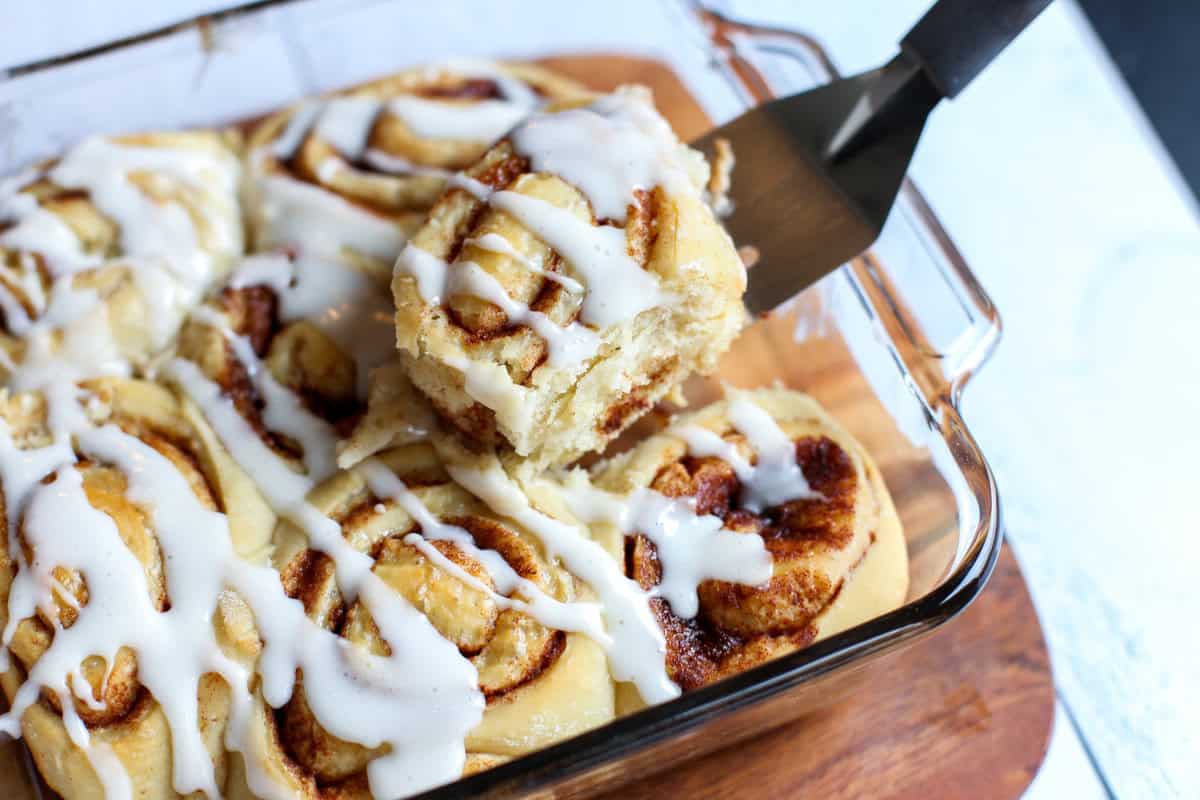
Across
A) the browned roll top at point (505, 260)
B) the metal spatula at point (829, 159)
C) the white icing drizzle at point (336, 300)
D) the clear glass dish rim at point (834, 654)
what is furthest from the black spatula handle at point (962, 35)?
the white icing drizzle at point (336, 300)

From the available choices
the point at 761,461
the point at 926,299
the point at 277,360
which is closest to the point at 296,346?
the point at 277,360

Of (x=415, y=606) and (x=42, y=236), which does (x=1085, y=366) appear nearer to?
(x=415, y=606)

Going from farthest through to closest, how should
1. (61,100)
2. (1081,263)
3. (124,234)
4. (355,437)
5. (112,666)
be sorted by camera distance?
(1081,263), (61,100), (124,234), (355,437), (112,666)

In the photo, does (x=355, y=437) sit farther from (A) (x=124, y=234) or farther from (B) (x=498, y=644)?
(A) (x=124, y=234)

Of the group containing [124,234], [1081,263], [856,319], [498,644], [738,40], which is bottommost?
[1081,263]

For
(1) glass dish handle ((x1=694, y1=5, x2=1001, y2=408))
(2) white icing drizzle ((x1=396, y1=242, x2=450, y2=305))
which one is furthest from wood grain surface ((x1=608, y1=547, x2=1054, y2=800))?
(2) white icing drizzle ((x1=396, y1=242, x2=450, y2=305))

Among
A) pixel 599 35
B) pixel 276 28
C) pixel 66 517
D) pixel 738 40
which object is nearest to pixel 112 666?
pixel 66 517

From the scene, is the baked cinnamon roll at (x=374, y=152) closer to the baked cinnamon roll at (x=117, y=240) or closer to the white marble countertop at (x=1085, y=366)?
the baked cinnamon roll at (x=117, y=240)
